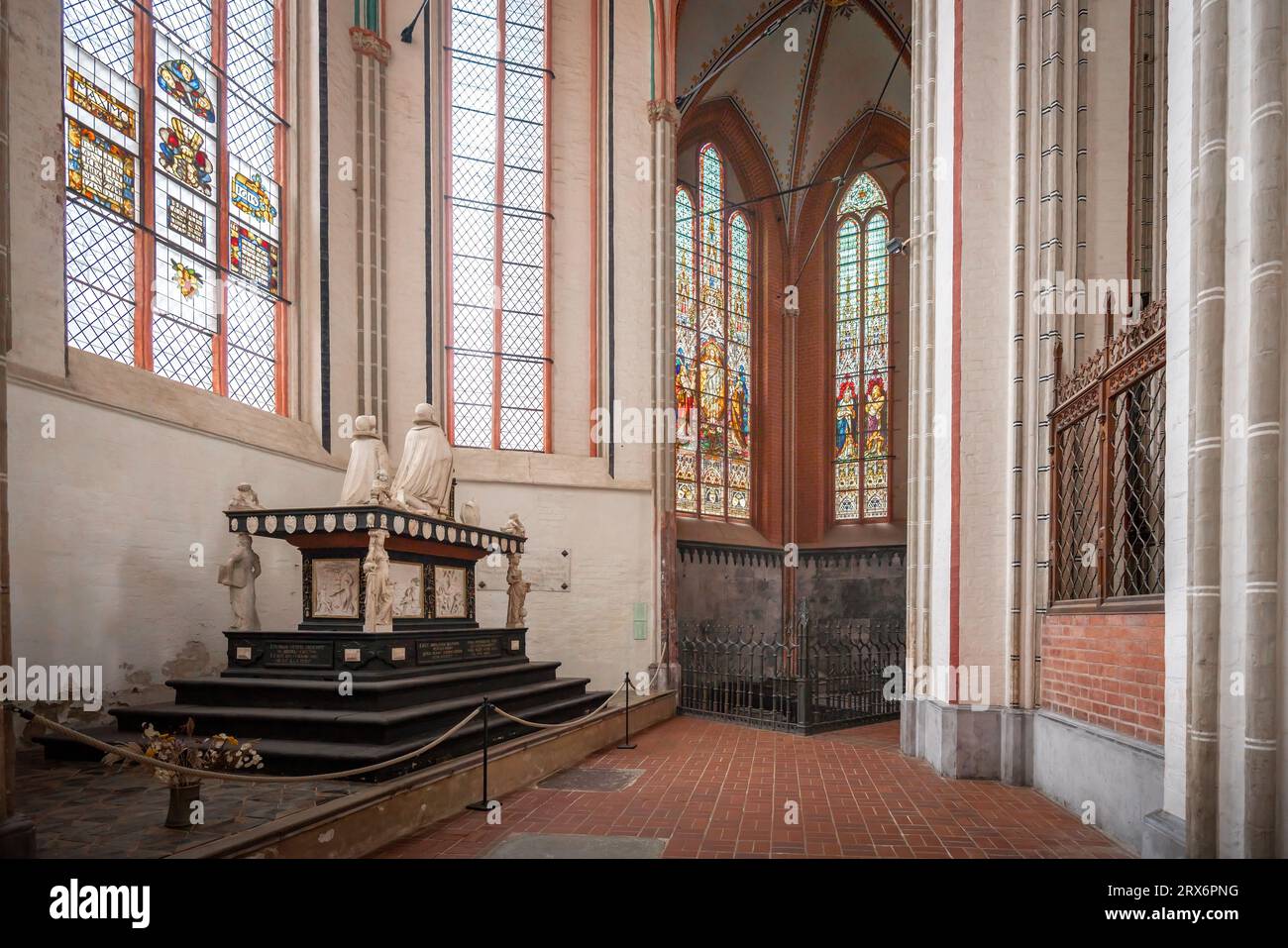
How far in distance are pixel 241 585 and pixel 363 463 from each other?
173 cm

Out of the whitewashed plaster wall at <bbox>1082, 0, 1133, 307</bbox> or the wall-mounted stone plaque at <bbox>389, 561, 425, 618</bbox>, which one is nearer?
the whitewashed plaster wall at <bbox>1082, 0, 1133, 307</bbox>

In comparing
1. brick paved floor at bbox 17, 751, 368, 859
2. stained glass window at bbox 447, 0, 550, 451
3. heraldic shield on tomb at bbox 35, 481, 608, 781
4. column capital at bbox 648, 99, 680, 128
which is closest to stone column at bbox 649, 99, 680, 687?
column capital at bbox 648, 99, 680, 128

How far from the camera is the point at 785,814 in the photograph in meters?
6.68

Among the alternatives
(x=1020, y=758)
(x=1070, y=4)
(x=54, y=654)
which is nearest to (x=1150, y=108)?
(x=1070, y=4)

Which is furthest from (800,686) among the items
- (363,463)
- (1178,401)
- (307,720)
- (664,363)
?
(1178,401)

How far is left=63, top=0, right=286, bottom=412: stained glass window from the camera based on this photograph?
8.77 m

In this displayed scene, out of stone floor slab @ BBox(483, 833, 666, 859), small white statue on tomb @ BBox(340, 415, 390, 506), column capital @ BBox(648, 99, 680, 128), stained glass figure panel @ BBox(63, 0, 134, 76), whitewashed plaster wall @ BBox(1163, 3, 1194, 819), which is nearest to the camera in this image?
whitewashed plaster wall @ BBox(1163, 3, 1194, 819)

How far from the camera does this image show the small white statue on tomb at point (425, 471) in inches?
374

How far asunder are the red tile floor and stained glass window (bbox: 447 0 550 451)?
7.11 metres

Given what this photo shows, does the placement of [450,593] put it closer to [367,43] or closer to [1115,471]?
[1115,471]

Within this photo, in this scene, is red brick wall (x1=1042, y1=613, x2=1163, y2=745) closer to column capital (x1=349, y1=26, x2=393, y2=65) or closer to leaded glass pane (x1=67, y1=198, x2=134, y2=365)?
leaded glass pane (x1=67, y1=198, x2=134, y2=365)

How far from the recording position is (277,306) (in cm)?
1209

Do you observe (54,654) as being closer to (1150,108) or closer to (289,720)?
(289,720)

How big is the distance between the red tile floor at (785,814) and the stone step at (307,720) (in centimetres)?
98
